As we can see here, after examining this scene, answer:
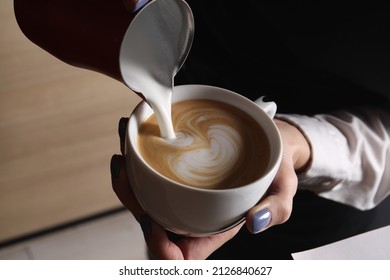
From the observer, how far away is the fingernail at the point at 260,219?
1.75 ft

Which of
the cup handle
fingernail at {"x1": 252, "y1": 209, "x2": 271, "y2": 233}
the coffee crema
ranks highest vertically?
the cup handle

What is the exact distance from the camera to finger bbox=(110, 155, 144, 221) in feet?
2.06

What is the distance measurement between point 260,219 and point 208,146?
9 cm

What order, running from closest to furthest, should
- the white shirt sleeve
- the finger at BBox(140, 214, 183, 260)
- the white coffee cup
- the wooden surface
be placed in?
the white coffee cup, the finger at BBox(140, 214, 183, 260), the white shirt sleeve, the wooden surface

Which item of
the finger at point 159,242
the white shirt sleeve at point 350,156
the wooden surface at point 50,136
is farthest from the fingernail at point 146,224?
the wooden surface at point 50,136

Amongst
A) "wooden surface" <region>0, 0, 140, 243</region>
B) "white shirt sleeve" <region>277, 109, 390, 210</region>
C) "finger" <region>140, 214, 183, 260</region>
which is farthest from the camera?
"wooden surface" <region>0, 0, 140, 243</region>

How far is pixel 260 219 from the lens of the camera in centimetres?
54

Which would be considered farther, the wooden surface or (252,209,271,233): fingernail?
the wooden surface

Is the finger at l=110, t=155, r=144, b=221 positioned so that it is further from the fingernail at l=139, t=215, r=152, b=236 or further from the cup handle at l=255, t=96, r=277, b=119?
the cup handle at l=255, t=96, r=277, b=119

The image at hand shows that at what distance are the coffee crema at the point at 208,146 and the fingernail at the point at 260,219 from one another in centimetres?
4

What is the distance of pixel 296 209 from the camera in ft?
2.55

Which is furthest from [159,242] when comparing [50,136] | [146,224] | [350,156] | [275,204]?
[50,136]

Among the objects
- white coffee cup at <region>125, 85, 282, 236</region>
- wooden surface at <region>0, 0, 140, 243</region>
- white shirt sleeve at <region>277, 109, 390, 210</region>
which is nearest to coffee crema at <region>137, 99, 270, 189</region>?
white coffee cup at <region>125, 85, 282, 236</region>

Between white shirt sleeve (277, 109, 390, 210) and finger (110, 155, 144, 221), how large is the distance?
217mm
